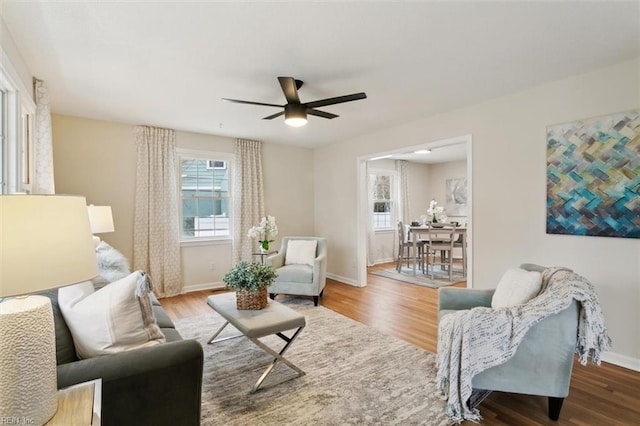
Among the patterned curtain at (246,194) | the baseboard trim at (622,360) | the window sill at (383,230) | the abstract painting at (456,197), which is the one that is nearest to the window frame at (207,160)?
the patterned curtain at (246,194)

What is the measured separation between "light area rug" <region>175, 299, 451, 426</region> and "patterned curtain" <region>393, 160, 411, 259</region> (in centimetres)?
475

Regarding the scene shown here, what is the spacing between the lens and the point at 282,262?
478 centimetres

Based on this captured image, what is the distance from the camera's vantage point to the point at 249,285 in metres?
2.56

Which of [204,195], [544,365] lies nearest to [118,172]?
[204,195]

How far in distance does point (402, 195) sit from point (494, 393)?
5.96 meters

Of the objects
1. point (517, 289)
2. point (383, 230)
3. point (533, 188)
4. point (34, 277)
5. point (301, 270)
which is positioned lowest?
point (301, 270)

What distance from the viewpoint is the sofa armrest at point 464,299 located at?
2549 millimetres

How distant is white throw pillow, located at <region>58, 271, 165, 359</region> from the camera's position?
146 cm

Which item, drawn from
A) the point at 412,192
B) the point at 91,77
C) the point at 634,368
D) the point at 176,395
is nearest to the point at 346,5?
the point at 176,395

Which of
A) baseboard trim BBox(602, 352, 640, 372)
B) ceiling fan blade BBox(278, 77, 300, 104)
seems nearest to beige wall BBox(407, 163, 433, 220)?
baseboard trim BBox(602, 352, 640, 372)

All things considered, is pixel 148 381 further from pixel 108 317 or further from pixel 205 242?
pixel 205 242

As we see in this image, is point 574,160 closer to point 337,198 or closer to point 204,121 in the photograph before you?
point 337,198

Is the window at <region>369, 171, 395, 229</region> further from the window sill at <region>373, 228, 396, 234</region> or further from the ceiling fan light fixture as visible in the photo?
the ceiling fan light fixture

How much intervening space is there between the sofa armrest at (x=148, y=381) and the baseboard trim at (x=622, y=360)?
332cm
